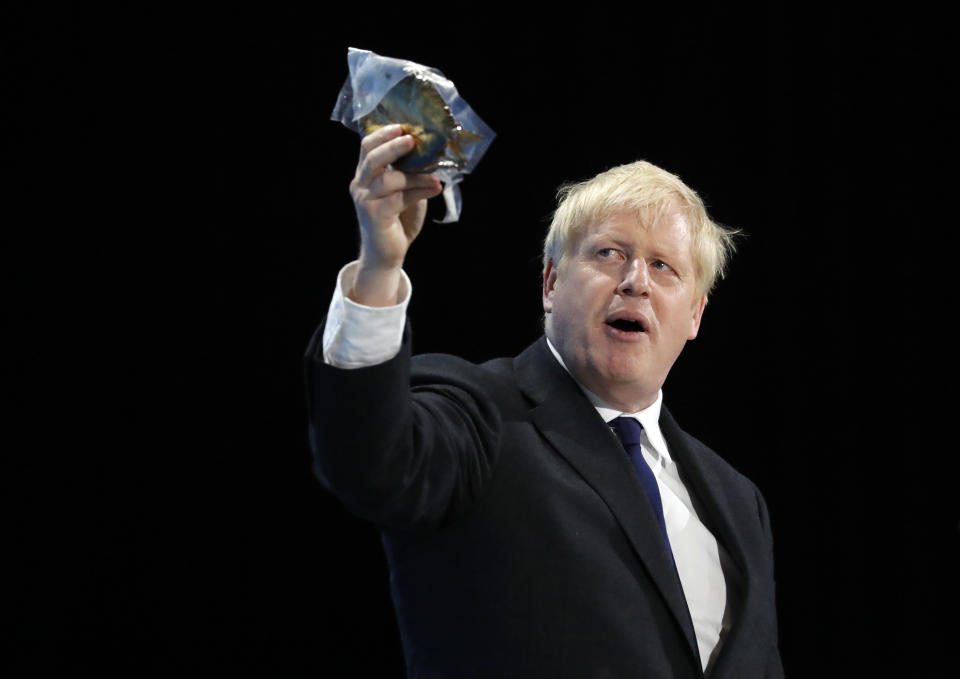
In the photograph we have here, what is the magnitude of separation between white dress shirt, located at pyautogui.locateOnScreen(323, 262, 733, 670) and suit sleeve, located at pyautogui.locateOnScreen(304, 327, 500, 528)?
0.08 ft

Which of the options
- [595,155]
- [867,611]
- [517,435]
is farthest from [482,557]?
[867,611]

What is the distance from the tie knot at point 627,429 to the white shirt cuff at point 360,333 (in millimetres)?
558

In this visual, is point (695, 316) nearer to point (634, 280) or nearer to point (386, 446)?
point (634, 280)

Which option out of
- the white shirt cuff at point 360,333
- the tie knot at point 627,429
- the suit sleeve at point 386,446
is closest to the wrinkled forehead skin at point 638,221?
the tie knot at point 627,429

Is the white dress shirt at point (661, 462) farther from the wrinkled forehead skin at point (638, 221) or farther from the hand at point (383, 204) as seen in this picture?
the wrinkled forehead skin at point (638, 221)

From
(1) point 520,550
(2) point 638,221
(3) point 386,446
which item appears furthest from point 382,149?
(2) point 638,221

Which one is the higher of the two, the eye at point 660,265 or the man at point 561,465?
the eye at point 660,265

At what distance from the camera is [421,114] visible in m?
1.03

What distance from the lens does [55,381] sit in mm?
2393

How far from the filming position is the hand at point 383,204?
3.36ft

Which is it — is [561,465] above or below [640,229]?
below

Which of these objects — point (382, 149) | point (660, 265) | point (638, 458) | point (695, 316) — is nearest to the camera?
point (382, 149)

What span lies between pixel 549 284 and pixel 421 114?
0.70 m

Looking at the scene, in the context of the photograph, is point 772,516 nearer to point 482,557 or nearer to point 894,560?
point 894,560
